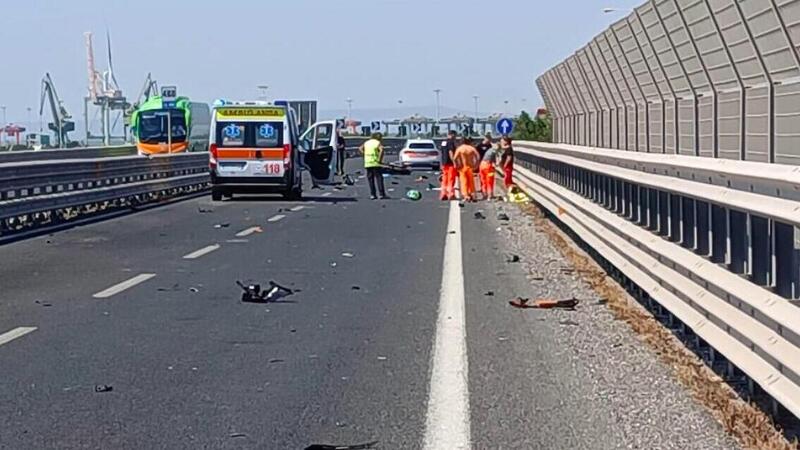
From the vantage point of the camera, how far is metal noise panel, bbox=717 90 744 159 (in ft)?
38.4

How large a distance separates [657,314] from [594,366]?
2.26 meters

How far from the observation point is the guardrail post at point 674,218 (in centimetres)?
1073

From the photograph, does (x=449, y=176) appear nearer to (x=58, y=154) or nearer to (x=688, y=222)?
(x=58, y=154)

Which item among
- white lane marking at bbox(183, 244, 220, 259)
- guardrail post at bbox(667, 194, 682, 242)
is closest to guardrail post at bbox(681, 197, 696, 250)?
guardrail post at bbox(667, 194, 682, 242)

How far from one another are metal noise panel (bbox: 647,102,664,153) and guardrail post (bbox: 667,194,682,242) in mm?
5281

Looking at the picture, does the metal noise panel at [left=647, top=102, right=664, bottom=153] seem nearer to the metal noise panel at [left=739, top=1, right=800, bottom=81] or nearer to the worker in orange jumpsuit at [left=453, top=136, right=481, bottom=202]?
the metal noise panel at [left=739, top=1, right=800, bottom=81]

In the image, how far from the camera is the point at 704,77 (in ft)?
A: 42.2

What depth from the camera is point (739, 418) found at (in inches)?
291

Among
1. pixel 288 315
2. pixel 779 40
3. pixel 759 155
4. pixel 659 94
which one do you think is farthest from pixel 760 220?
pixel 659 94

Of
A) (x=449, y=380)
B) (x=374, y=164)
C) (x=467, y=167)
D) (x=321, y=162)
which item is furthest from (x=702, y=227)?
(x=321, y=162)

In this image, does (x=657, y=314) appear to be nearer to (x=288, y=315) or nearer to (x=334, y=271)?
(x=288, y=315)

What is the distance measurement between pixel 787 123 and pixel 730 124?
6.42 ft

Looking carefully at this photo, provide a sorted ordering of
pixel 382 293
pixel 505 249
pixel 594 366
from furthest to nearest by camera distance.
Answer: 1. pixel 505 249
2. pixel 382 293
3. pixel 594 366

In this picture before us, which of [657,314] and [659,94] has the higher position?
[659,94]
